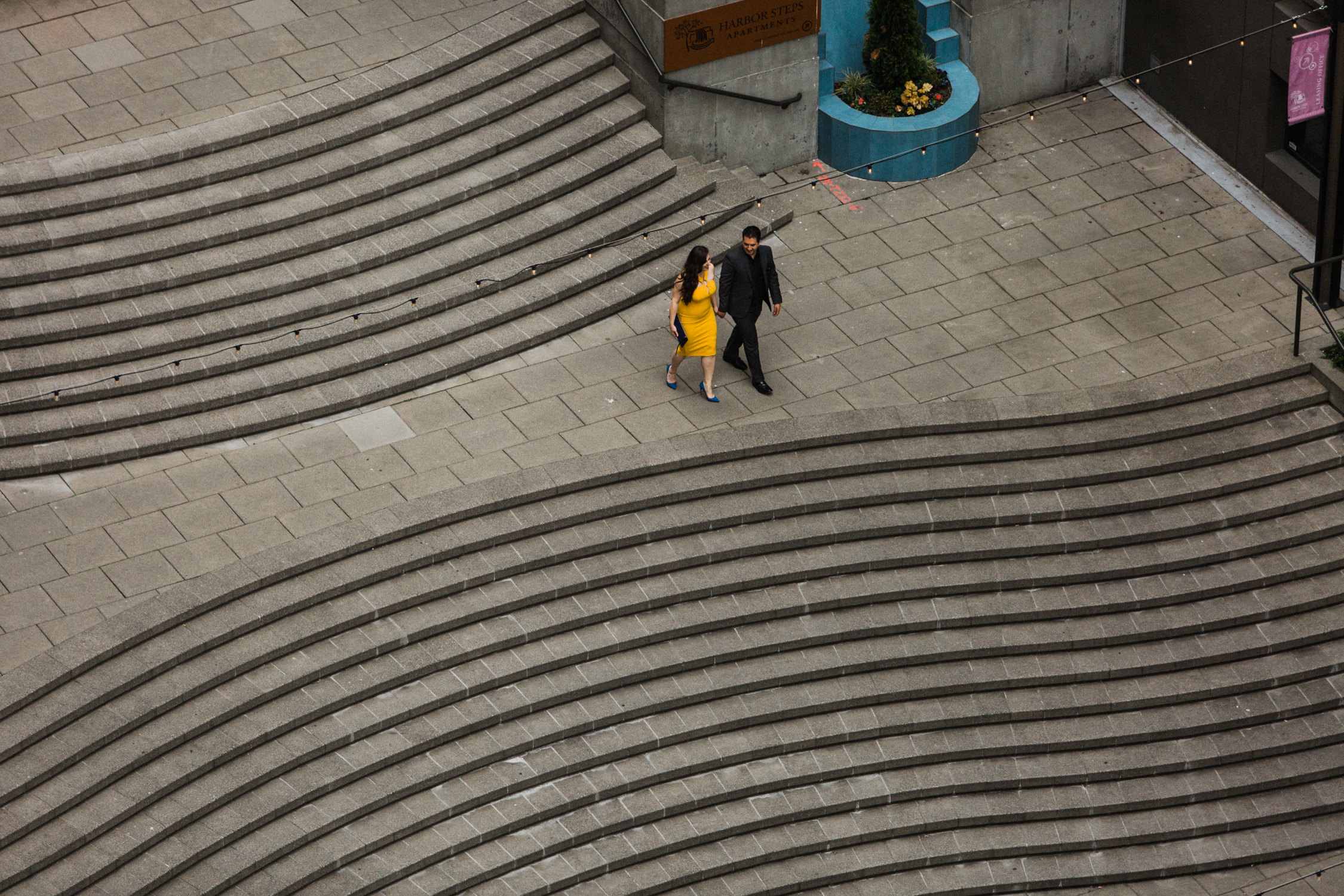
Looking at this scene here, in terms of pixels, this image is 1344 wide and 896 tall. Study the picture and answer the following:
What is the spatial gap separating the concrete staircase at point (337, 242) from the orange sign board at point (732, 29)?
76 cm

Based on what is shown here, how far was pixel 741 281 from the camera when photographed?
52.9ft

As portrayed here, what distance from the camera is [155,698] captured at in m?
13.9

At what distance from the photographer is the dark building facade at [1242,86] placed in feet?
59.9

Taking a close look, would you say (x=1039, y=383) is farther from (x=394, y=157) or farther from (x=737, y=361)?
(x=394, y=157)

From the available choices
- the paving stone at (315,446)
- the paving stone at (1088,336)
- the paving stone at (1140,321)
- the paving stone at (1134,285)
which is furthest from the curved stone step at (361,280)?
the paving stone at (1140,321)

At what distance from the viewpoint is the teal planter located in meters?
18.8

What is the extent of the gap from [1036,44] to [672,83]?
406cm

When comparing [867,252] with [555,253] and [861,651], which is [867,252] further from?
[861,651]

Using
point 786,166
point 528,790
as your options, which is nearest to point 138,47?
point 786,166

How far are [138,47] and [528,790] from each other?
789cm

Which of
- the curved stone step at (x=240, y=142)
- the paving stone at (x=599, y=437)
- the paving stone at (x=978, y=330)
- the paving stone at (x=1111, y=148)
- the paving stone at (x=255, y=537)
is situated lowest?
the paving stone at (x=978, y=330)

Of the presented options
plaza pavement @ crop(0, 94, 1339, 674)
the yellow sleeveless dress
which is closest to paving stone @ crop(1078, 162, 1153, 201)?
plaza pavement @ crop(0, 94, 1339, 674)

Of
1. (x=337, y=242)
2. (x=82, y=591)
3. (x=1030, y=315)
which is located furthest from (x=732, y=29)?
(x=82, y=591)

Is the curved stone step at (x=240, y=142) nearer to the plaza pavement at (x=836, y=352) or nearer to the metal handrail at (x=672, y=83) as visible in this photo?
the metal handrail at (x=672, y=83)
